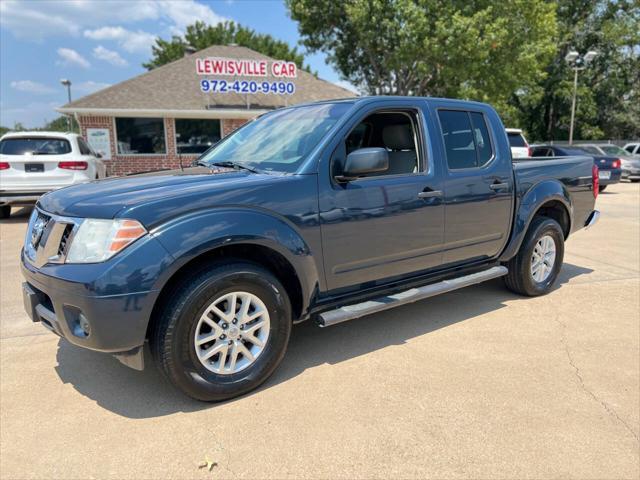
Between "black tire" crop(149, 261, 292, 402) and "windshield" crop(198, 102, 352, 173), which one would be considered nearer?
"black tire" crop(149, 261, 292, 402)

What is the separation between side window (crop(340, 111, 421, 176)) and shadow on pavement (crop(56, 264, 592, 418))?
1359 millimetres

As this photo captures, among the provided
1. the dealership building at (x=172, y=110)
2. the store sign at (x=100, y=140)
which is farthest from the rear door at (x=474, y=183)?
the store sign at (x=100, y=140)

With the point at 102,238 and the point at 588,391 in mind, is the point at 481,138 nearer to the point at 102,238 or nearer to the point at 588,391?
the point at 588,391

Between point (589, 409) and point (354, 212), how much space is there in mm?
1916

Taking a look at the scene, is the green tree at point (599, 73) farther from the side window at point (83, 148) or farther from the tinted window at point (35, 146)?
the tinted window at point (35, 146)

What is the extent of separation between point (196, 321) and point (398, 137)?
93.7 inches

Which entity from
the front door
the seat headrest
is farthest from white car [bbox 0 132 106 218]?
the front door

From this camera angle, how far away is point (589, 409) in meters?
2.95

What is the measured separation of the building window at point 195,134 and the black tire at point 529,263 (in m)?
15.4

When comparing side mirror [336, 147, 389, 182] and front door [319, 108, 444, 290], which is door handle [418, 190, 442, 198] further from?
side mirror [336, 147, 389, 182]

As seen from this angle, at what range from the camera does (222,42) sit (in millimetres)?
41594

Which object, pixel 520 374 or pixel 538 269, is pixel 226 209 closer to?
pixel 520 374

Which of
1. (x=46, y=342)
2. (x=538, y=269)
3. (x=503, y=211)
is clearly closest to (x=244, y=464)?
(x=46, y=342)

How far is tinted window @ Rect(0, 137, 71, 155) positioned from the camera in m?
9.78
